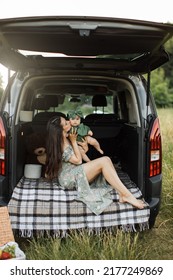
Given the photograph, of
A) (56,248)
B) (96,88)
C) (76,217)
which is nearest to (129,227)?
(76,217)

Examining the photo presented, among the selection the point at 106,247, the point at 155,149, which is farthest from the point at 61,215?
the point at 155,149

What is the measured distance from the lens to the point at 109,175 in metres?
3.98

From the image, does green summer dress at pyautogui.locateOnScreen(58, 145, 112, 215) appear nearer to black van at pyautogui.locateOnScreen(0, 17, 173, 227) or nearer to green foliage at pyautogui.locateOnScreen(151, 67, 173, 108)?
black van at pyautogui.locateOnScreen(0, 17, 173, 227)

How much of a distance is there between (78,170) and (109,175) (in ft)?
0.98

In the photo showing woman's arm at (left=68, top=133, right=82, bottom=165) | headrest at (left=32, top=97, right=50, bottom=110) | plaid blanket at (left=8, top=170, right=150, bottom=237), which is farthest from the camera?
headrest at (left=32, top=97, right=50, bottom=110)

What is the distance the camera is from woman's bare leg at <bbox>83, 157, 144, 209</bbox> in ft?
12.6

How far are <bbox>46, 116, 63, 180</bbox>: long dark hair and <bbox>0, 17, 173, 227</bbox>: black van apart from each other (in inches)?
10.6

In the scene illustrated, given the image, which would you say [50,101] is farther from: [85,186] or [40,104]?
[85,186]

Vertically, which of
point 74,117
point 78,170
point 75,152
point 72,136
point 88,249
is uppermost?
point 74,117

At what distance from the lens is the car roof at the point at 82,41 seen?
3.02 metres

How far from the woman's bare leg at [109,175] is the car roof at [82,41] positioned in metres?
0.86

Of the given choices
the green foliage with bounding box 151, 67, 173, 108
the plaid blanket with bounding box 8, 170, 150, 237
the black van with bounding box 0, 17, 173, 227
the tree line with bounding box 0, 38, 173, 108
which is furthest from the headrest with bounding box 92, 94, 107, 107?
the green foliage with bounding box 151, 67, 173, 108
